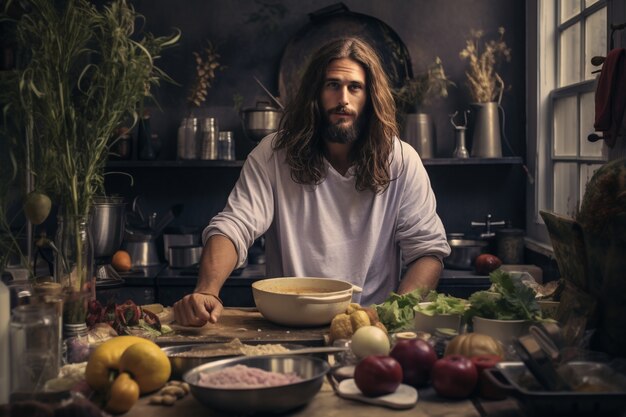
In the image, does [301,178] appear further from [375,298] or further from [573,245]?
[573,245]

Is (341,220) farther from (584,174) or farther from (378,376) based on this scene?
(584,174)

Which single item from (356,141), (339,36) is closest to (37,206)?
(356,141)

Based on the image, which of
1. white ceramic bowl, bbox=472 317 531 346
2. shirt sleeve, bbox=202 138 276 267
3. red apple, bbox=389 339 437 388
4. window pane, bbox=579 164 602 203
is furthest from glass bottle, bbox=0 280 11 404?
window pane, bbox=579 164 602 203

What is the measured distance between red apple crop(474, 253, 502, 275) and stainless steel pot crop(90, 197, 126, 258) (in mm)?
1779

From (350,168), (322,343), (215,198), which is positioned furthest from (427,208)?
(215,198)

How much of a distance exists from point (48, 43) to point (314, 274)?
125cm

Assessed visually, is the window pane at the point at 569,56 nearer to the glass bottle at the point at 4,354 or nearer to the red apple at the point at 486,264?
the red apple at the point at 486,264

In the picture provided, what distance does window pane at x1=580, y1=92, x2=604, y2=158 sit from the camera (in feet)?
11.3

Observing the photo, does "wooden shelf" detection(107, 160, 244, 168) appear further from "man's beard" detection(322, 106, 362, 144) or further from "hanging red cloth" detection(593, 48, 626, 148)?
"hanging red cloth" detection(593, 48, 626, 148)

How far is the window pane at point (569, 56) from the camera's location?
12.5 ft

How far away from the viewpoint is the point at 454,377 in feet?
4.45

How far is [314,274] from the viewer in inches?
104

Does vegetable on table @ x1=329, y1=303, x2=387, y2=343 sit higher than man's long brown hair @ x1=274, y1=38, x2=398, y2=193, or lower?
lower

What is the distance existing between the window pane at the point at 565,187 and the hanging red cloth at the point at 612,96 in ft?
3.13
